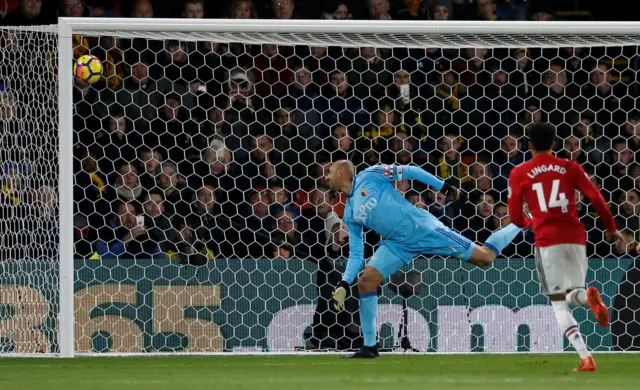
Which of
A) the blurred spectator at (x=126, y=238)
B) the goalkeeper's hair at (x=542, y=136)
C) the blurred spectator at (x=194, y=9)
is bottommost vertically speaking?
the blurred spectator at (x=126, y=238)

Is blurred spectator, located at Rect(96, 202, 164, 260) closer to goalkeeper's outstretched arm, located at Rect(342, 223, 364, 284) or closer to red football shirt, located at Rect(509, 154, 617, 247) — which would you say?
goalkeeper's outstretched arm, located at Rect(342, 223, 364, 284)

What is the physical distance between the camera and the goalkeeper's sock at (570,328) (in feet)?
24.7

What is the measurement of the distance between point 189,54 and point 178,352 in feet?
9.56

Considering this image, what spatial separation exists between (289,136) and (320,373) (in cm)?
401

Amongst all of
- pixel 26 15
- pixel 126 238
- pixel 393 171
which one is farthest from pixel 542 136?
pixel 26 15

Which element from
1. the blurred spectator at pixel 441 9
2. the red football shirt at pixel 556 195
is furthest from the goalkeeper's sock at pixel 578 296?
the blurred spectator at pixel 441 9

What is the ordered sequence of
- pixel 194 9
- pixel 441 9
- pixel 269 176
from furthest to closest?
pixel 441 9
pixel 194 9
pixel 269 176

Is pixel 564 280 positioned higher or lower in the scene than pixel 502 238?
lower

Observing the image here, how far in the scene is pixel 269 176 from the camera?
11.2 metres

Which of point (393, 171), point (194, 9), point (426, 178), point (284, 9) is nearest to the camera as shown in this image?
point (426, 178)

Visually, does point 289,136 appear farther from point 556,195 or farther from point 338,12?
point 556,195

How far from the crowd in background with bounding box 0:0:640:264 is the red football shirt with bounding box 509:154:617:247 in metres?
3.59

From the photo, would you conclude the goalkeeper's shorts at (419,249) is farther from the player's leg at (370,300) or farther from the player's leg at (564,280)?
the player's leg at (564,280)

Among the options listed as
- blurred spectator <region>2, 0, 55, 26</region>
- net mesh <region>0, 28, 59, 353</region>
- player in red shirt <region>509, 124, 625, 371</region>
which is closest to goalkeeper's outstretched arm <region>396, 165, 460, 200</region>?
player in red shirt <region>509, 124, 625, 371</region>
